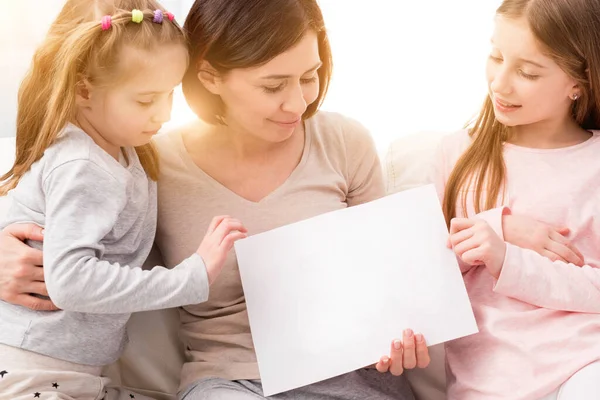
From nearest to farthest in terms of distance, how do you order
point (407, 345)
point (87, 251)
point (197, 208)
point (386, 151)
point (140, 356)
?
point (87, 251)
point (407, 345)
point (197, 208)
point (140, 356)
point (386, 151)

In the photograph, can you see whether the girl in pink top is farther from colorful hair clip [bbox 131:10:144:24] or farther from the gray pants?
colorful hair clip [bbox 131:10:144:24]

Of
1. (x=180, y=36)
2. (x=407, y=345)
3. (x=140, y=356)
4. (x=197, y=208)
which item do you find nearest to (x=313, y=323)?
(x=407, y=345)

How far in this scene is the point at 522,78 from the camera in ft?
4.32

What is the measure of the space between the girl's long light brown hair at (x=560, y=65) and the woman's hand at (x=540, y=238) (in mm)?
78

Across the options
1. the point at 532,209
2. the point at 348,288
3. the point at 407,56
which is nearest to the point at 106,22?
the point at 348,288

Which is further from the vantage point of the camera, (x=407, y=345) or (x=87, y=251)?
(x=407, y=345)

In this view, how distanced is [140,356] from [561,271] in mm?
782

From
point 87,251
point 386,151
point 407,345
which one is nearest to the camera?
point 87,251

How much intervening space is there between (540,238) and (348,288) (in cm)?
33

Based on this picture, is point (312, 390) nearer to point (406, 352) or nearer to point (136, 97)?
point (406, 352)

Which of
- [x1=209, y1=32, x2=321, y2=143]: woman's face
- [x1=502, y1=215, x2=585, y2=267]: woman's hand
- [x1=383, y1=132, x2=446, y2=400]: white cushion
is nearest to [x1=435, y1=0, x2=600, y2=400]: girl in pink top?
[x1=502, y1=215, x2=585, y2=267]: woman's hand

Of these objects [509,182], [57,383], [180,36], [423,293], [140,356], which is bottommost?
[140,356]

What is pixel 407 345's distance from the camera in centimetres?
122

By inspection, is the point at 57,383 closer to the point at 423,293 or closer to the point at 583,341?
the point at 423,293
